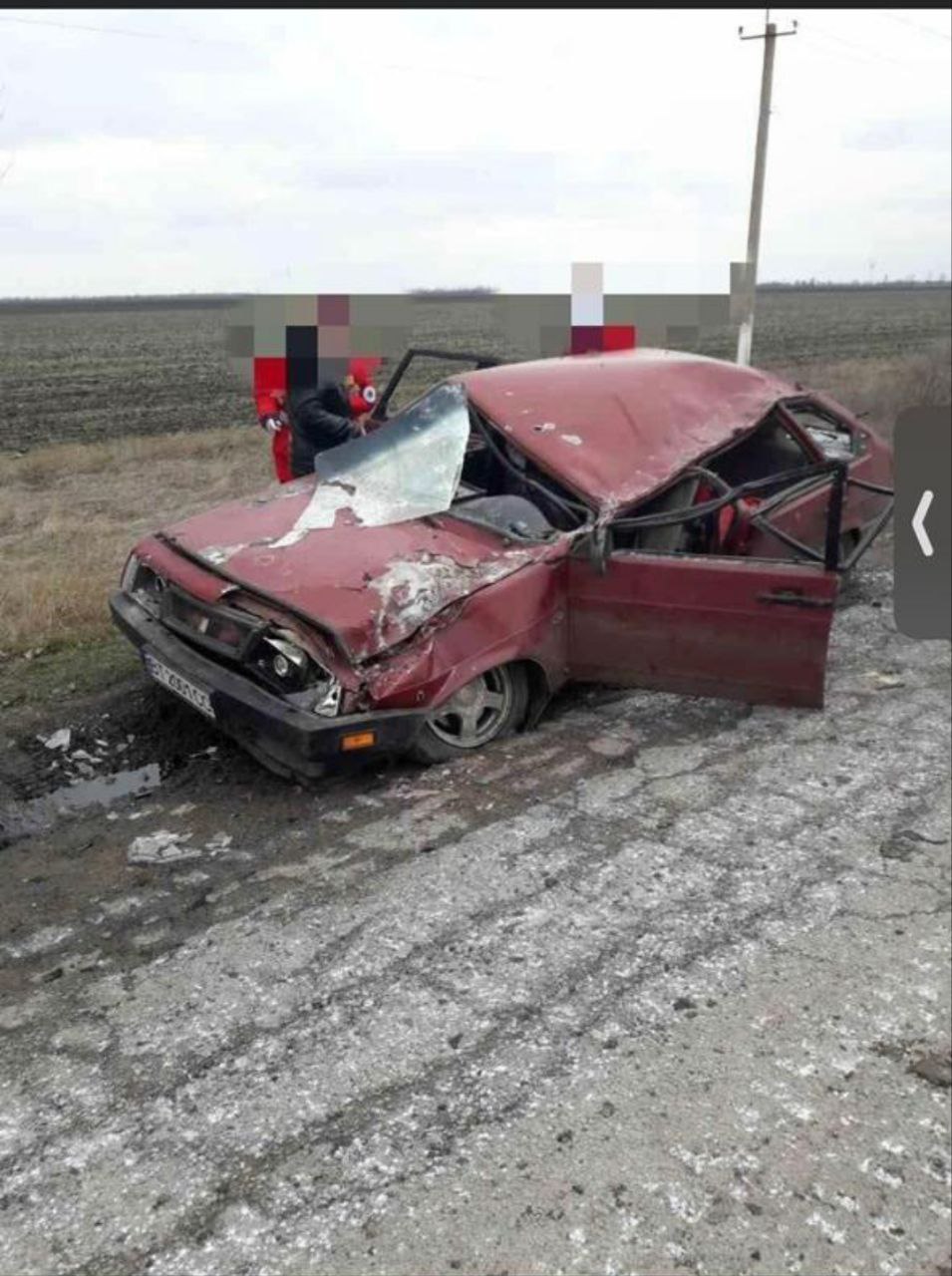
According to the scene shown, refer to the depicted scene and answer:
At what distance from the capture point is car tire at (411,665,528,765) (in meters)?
4.21

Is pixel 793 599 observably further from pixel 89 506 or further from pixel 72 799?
pixel 89 506

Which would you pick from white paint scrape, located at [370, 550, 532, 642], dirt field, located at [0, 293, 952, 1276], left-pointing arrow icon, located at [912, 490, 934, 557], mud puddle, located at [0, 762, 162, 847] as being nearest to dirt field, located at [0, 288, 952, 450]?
dirt field, located at [0, 293, 952, 1276]

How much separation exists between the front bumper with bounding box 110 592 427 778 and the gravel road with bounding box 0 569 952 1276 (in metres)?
0.27

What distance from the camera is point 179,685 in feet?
13.3

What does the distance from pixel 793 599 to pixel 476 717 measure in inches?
52.9

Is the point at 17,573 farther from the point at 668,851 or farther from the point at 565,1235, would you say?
the point at 565,1235

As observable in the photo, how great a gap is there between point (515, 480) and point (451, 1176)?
3212 millimetres

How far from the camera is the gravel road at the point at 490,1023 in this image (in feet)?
7.13

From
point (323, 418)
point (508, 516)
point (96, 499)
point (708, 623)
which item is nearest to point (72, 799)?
point (508, 516)

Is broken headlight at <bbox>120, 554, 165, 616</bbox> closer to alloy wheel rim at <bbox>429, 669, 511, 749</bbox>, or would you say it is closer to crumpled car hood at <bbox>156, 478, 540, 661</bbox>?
crumpled car hood at <bbox>156, 478, 540, 661</bbox>

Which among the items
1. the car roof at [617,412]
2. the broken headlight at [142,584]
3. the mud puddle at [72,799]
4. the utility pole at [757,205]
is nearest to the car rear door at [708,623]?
the car roof at [617,412]

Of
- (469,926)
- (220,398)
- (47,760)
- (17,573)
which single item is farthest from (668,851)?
(220,398)

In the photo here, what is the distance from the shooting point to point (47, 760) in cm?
446

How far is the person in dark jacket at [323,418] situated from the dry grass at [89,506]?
56.8 inches
